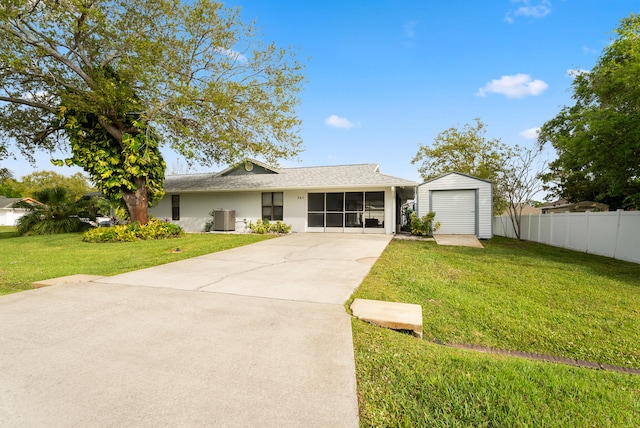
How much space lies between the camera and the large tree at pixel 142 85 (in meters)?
10.9

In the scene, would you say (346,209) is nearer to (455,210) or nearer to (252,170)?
(455,210)

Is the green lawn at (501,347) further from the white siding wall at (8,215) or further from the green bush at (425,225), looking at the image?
the white siding wall at (8,215)

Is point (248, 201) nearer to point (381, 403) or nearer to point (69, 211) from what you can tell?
point (69, 211)

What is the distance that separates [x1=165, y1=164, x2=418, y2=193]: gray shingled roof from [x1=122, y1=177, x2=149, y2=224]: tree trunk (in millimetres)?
3084

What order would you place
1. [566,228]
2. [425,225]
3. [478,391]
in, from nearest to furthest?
[478,391] < [566,228] < [425,225]

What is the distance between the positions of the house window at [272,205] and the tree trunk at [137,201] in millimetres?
5621

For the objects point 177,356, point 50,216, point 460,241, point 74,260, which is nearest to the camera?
point 177,356

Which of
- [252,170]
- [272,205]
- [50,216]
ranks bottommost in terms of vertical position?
[50,216]

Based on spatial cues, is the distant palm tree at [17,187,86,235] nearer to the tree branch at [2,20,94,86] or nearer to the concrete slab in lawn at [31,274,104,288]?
the tree branch at [2,20,94,86]

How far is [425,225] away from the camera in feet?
44.0

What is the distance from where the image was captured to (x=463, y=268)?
22.6ft

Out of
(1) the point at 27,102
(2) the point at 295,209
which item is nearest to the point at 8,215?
(1) the point at 27,102

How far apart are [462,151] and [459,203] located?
50.2 ft

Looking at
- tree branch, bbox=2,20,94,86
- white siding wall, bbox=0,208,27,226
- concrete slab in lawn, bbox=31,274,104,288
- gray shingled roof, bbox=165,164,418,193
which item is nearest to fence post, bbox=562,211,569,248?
gray shingled roof, bbox=165,164,418,193
